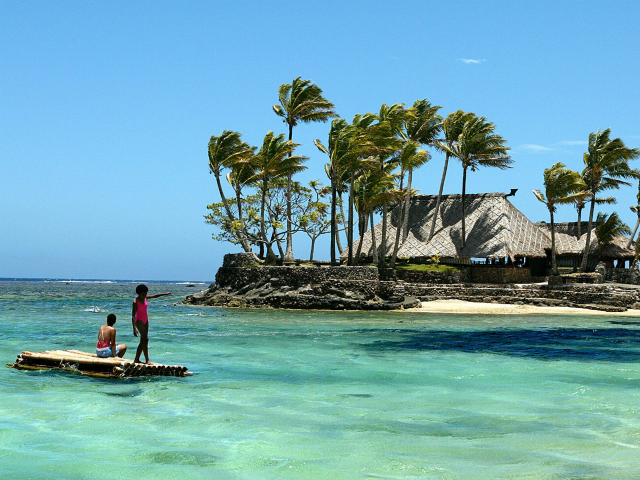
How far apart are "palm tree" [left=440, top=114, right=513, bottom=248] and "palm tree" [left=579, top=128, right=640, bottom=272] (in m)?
5.88

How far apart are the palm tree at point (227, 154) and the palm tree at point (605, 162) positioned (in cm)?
2168

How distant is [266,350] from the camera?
16.7 meters

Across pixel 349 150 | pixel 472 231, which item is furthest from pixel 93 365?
pixel 472 231

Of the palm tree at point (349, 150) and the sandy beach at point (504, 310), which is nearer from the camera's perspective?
the sandy beach at point (504, 310)

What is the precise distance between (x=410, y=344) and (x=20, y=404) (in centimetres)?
1083

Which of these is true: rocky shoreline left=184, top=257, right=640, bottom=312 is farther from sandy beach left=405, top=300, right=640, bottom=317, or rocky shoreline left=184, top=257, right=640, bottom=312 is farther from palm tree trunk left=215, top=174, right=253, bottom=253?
palm tree trunk left=215, top=174, right=253, bottom=253

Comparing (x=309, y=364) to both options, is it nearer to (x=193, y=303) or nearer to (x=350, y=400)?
(x=350, y=400)

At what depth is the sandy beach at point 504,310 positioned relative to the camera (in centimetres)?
2911

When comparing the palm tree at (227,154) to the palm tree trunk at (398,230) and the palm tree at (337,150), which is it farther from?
the palm tree trunk at (398,230)

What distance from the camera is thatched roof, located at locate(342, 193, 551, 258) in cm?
3919

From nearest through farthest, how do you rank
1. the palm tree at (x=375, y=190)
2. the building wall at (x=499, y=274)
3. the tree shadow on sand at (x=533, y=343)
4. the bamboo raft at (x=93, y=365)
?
the bamboo raft at (x=93, y=365)
the tree shadow on sand at (x=533, y=343)
the palm tree at (x=375, y=190)
the building wall at (x=499, y=274)

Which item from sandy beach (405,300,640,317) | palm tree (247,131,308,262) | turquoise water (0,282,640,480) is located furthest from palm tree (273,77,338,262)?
turquoise water (0,282,640,480)

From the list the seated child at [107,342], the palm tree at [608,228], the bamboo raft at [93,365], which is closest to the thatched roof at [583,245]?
the palm tree at [608,228]

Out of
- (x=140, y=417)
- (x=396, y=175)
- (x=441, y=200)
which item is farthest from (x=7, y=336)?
(x=441, y=200)
